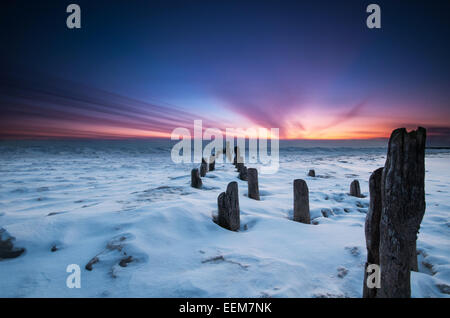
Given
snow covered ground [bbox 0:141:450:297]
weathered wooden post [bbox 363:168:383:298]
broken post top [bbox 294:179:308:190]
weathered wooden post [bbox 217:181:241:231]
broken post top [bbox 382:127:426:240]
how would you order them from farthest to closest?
broken post top [bbox 294:179:308:190]
weathered wooden post [bbox 217:181:241:231]
snow covered ground [bbox 0:141:450:297]
weathered wooden post [bbox 363:168:383:298]
broken post top [bbox 382:127:426:240]

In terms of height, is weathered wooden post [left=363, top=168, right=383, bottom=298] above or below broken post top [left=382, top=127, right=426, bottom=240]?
below

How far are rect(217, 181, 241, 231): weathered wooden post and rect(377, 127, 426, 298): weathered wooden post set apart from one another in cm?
251

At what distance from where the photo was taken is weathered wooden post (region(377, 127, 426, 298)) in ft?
5.80

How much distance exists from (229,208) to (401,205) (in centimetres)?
275

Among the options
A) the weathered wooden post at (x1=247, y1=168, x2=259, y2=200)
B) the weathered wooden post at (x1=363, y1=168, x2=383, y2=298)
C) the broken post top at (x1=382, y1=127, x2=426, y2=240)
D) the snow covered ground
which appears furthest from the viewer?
the weathered wooden post at (x1=247, y1=168, x2=259, y2=200)

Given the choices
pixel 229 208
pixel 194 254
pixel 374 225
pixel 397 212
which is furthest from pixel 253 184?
pixel 397 212

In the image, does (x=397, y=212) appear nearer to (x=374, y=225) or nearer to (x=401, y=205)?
(x=401, y=205)

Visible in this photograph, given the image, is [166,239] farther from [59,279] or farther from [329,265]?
[329,265]

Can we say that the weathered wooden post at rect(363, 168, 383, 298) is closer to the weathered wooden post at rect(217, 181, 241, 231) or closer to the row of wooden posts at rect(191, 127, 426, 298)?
the row of wooden posts at rect(191, 127, 426, 298)

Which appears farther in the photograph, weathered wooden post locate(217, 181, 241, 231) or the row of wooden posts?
weathered wooden post locate(217, 181, 241, 231)

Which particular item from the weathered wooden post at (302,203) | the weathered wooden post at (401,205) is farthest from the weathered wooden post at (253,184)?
the weathered wooden post at (401,205)

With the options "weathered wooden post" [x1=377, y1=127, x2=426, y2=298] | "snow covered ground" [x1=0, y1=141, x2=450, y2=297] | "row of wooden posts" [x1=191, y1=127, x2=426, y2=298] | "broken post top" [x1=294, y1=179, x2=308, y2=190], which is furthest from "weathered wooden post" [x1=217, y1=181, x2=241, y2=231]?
"weathered wooden post" [x1=377, y1=127, x2=426, y2=298]
